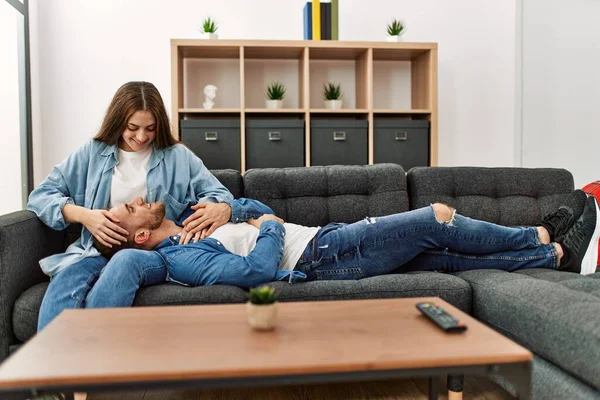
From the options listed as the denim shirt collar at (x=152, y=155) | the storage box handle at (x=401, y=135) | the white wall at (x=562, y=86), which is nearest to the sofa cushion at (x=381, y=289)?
the denim shirt collar at (x=152, y=155)

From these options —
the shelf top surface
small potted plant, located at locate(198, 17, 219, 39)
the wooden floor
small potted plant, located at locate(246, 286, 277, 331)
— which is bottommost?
the wooden floor

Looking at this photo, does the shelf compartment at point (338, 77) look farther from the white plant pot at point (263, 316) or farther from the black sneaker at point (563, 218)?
the white plant pot at point (263, 316)

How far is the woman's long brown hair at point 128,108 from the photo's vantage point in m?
2.01

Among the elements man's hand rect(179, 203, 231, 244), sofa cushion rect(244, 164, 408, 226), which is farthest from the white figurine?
man's hand rect(179, 203, 231, 244)

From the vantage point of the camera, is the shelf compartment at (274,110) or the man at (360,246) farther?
the shelf compartment at (274,110)

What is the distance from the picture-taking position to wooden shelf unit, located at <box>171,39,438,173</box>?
10.6ft

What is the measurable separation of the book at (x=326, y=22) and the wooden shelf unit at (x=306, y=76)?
9 centimetres

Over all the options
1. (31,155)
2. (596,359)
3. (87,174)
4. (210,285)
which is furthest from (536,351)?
(31,155)

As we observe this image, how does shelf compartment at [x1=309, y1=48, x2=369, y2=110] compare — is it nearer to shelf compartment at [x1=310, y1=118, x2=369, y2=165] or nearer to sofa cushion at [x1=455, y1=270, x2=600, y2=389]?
shelf compartment at [x1=310, y1=118, x2=369, y2=165]

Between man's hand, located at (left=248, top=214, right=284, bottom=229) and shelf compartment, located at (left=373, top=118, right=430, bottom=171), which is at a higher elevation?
shelf compartment, located at (left=373, top=118, right=430, bottom=171)

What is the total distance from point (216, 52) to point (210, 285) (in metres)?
2.06

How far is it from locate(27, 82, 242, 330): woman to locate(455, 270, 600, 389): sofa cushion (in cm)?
97

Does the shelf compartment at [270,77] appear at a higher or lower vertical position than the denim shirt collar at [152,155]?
higher

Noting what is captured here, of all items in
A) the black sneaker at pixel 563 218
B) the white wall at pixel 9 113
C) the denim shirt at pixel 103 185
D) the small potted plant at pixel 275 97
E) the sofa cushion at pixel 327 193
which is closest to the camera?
the denim shirt at pixel 103 185
